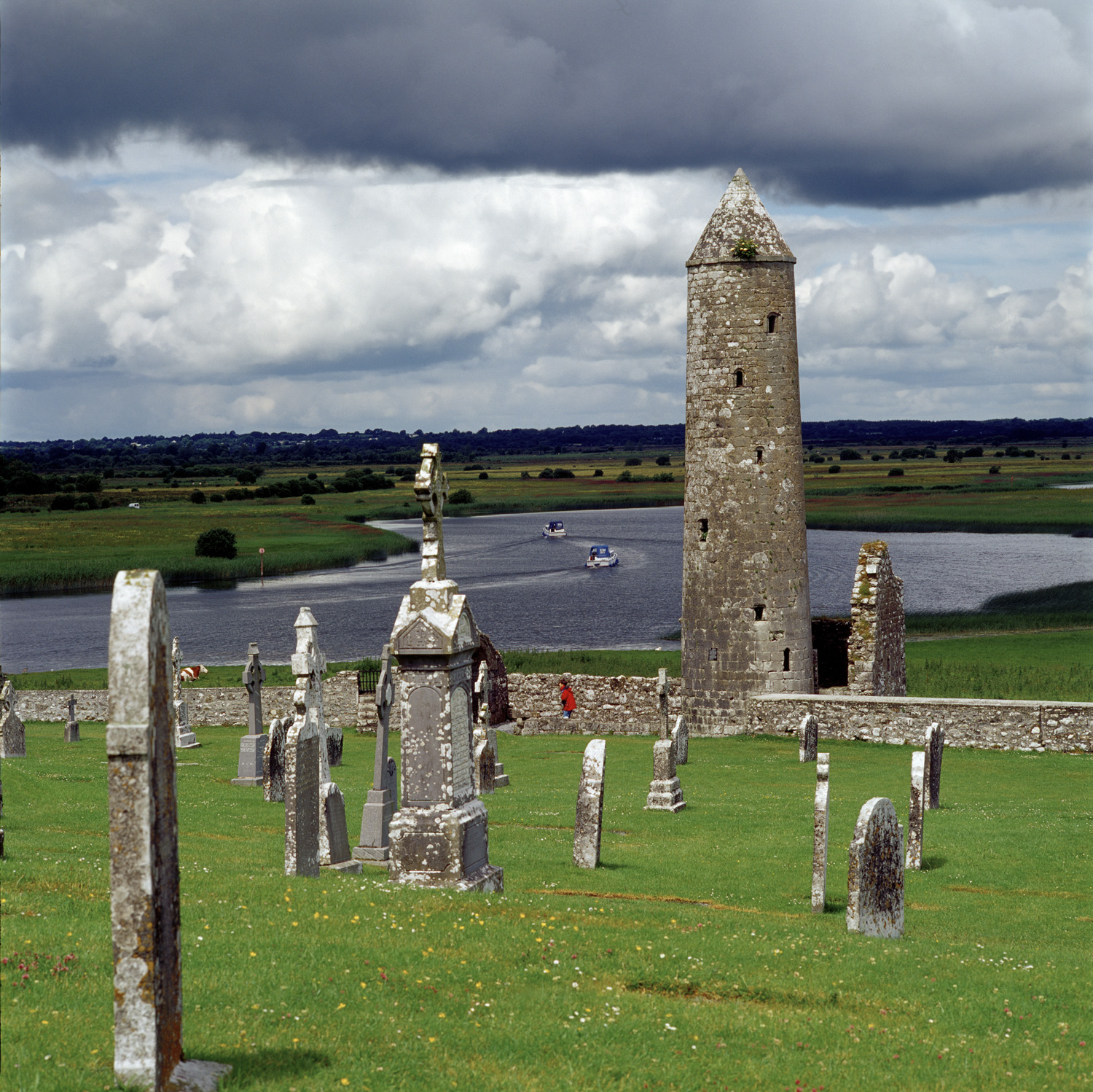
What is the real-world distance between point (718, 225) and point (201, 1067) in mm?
27011

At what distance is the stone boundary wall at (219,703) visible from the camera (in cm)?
3269

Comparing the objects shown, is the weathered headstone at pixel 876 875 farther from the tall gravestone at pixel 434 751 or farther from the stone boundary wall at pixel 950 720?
the stone boundary wall at pixel 950 720

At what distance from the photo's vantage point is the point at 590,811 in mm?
14016

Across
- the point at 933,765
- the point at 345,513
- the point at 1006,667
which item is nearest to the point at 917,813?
the point at 933,765

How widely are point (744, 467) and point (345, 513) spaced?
355ft

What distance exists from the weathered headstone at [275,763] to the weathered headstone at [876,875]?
366 inches

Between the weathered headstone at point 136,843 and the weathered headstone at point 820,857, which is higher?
the weathered headstone at point 136,843

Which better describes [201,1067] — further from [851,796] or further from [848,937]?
[851,796]

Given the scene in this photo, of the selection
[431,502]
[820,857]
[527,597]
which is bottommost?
[820,857]

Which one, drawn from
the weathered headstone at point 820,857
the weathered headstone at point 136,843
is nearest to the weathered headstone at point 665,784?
the weathered headstone at point 820,857

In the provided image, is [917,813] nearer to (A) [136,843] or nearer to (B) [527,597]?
(A) [136,843]

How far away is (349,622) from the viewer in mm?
68500

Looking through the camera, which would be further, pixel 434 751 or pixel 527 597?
pixel 527 597

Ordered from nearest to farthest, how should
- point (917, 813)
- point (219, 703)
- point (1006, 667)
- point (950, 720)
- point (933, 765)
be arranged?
point (917, 813), point (933, 765), point (950, 720), point (219, 703), point (1006, 667)
